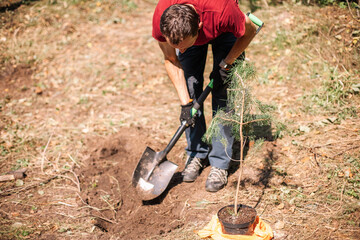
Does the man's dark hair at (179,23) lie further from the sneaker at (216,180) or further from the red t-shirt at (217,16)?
the sneaker at (216,180)

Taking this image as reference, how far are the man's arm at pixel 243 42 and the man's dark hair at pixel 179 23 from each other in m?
0.51

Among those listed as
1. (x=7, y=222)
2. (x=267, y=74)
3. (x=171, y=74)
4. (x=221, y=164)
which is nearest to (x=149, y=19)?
(x=267, y=74)

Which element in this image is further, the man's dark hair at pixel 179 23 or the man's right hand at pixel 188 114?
the man's right hand at pixel 188 114

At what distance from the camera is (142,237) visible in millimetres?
2840

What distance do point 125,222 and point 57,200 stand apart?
0.90 meters

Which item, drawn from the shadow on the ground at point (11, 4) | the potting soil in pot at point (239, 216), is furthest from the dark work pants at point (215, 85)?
the shadow on the ground at point (11, 4)

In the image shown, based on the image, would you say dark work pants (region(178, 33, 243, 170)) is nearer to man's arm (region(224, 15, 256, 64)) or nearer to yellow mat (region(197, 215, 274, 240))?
man's arm (region(224, 15, 256, 64))

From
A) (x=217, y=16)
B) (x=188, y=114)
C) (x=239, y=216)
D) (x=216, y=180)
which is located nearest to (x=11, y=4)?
(x=188, y=114)

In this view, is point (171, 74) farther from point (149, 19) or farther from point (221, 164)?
point (149, 19)

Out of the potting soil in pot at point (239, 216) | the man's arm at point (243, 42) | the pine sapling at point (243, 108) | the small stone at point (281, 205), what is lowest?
the small stone at point (281, 205)

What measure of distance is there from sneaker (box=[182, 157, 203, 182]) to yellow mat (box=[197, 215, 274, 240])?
787 mm

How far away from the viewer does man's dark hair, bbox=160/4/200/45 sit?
2311 mm

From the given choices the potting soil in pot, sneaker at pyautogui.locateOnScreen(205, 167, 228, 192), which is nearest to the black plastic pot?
A: the potting soil in pot

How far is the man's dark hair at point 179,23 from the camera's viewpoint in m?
2.31
